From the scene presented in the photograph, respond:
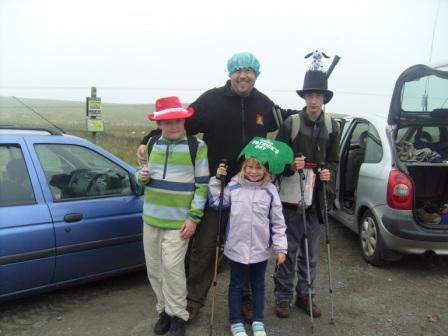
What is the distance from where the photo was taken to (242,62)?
3.44 metres

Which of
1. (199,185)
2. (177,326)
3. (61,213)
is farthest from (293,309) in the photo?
(61,213)

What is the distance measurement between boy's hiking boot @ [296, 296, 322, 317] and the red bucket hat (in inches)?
74.2

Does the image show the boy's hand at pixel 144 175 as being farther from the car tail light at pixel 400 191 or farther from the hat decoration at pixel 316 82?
the car tail light at pixel 400 191

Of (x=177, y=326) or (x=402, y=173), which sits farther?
(x=402, y=173)

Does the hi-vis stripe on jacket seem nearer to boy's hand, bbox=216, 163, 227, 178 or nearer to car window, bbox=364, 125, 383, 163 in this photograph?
boy's hand, bbox=216, 163, 227, 178

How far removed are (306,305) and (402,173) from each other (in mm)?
1817

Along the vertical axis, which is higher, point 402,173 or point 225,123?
point 225,123

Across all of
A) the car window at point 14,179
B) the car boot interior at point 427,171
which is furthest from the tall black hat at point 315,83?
the car window at point 14,179

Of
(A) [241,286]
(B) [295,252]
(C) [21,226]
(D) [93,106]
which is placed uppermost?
(D) [93,106]

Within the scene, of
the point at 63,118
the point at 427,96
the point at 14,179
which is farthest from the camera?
the point at 63,118

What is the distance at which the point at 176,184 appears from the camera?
3.44 metres

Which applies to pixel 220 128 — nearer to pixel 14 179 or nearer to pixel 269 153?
pixel 269 153

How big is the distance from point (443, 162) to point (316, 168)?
237 cm

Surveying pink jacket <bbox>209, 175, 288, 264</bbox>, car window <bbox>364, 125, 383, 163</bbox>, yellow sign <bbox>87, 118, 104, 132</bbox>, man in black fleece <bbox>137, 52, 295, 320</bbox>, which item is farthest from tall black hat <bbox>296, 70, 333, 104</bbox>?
yellow sign <bbox>87, 118, 104, 132</bbox>
